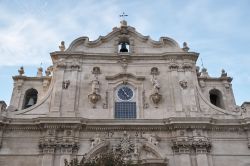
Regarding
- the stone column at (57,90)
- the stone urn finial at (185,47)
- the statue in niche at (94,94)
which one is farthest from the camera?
the stone urn finial at (185,47)

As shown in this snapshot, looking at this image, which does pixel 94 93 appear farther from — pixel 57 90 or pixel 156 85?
pixel 156 85

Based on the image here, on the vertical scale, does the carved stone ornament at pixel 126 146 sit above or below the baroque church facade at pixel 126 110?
below

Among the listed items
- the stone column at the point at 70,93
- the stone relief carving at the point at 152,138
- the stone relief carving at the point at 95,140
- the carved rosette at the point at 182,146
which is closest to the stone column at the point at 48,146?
the stone column at the point at 70,93

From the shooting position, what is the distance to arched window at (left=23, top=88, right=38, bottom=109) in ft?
76.6

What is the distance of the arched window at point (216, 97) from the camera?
23391mm

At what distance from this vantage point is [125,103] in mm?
21859

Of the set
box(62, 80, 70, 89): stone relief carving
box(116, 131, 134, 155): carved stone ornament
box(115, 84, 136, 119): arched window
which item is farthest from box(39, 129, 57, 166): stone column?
box(115, 84, 136, 119): arched window

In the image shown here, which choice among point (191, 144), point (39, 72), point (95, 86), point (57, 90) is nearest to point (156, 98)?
point (191, 144)

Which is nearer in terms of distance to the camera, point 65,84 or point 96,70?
point 65,84

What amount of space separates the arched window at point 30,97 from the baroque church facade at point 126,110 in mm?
69

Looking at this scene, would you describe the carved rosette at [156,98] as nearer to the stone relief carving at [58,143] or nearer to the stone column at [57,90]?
the stone relief carving at [58,143]

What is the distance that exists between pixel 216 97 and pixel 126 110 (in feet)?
22.8

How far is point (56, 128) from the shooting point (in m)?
19.8

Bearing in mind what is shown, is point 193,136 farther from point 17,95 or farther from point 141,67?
point 17,95
